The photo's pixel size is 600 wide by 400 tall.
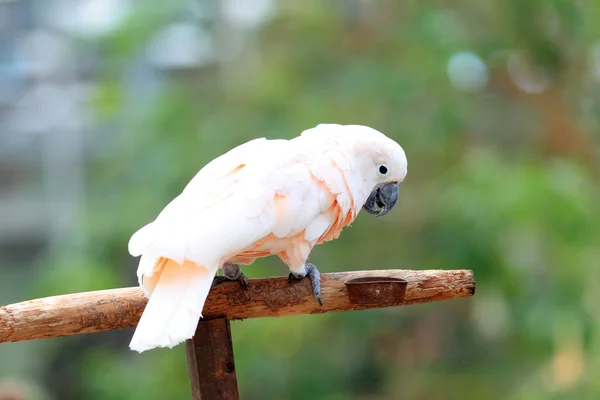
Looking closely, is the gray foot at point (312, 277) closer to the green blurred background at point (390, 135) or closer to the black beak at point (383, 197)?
the black beak at point (383, 197)

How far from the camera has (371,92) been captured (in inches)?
88.4

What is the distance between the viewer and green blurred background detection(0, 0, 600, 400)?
2246 millimetres

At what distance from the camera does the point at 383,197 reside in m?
1.25

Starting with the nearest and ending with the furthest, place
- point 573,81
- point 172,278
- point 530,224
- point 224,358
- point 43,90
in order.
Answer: point 172,278 < point 224,358 < point 530,224 < point 573,81 < point 43,90

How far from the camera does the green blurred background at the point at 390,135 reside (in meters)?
2.25

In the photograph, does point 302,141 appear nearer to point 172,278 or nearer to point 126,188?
point 172,278

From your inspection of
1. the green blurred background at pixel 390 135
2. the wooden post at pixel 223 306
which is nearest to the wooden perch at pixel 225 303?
the wooden post at pixel 223 306

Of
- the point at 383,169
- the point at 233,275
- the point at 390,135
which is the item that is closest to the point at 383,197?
the point at 383,169

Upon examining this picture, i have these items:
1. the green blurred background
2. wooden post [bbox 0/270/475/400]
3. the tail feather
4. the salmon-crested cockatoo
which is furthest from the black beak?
the green blurred background

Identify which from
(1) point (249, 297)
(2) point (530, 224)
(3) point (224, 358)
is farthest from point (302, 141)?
(2) point (530, 224)

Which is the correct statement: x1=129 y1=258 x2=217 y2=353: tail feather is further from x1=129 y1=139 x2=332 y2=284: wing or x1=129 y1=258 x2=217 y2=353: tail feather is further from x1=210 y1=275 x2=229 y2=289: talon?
x1=210 y1=275 x2=229 y2=289: talon

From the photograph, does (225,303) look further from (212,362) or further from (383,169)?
(383,169)

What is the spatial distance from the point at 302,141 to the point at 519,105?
151cm

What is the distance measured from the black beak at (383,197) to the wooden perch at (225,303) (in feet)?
0.38
